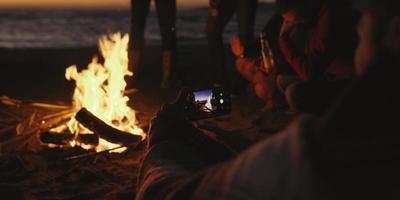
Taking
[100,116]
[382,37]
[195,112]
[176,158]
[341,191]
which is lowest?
[100,116]

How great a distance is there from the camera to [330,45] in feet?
15.9

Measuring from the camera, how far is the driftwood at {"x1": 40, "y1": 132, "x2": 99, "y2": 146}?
4.99 m

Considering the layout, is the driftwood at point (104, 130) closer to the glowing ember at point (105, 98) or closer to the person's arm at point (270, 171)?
the glowing ember at point (105, 98)

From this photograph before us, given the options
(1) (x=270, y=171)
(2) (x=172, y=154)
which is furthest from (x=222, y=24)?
(1) (x=270, y=171)

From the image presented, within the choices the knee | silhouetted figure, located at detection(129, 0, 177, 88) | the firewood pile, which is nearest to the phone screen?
the firewood pile

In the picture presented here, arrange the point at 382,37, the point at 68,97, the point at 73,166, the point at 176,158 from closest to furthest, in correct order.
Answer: the point at 382,37, the point at 176,158, the point at 73,166, the point at 68,97

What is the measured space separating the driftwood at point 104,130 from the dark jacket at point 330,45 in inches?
67.3

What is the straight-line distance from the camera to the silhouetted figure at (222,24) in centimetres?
669

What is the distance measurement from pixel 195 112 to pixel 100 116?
80.6 inches

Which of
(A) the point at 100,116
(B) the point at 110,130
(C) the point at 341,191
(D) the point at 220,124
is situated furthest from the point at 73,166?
(C) the point at 341,191

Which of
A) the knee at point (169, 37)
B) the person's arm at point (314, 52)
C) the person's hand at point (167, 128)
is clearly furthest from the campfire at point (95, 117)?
the person's hand at point (167, 128)

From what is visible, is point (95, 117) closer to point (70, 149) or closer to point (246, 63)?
point (70, 149)

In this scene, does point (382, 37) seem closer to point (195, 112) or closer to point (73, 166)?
point (195, 112)

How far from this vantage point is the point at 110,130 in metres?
5.05
